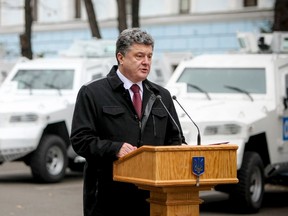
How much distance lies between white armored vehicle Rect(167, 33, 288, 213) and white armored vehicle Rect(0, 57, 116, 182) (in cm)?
266

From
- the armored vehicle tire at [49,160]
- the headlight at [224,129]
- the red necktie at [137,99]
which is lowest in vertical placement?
the armored vehicle tire at [49,160]

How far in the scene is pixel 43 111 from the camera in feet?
49.9

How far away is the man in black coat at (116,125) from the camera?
523 cm

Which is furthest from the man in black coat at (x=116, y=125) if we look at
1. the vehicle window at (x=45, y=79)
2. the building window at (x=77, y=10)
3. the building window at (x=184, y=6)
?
the building window at (x=77, y=10)

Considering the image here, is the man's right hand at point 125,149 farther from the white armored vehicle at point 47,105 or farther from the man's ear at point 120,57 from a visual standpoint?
the white armored vehicle at point 47,105

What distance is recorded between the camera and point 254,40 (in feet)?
46.6

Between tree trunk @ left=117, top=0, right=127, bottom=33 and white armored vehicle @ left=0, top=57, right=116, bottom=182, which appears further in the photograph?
tree trunk @ left=117, top=0, right=127, bottom=33

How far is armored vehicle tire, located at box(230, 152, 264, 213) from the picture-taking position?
1182 cm

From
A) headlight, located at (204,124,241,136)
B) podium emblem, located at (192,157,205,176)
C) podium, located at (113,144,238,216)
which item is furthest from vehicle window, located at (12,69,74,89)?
podium emblem, located at (192,157,205,176)

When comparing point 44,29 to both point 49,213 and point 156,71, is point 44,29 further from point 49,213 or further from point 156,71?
point 49,213

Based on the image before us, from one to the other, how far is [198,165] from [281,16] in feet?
47.8

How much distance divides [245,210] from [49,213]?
2531mm

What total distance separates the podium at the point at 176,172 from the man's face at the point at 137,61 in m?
0.55

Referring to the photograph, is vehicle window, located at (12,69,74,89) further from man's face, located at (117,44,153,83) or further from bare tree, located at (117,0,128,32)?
man's face, located at (117,44,153,83)
